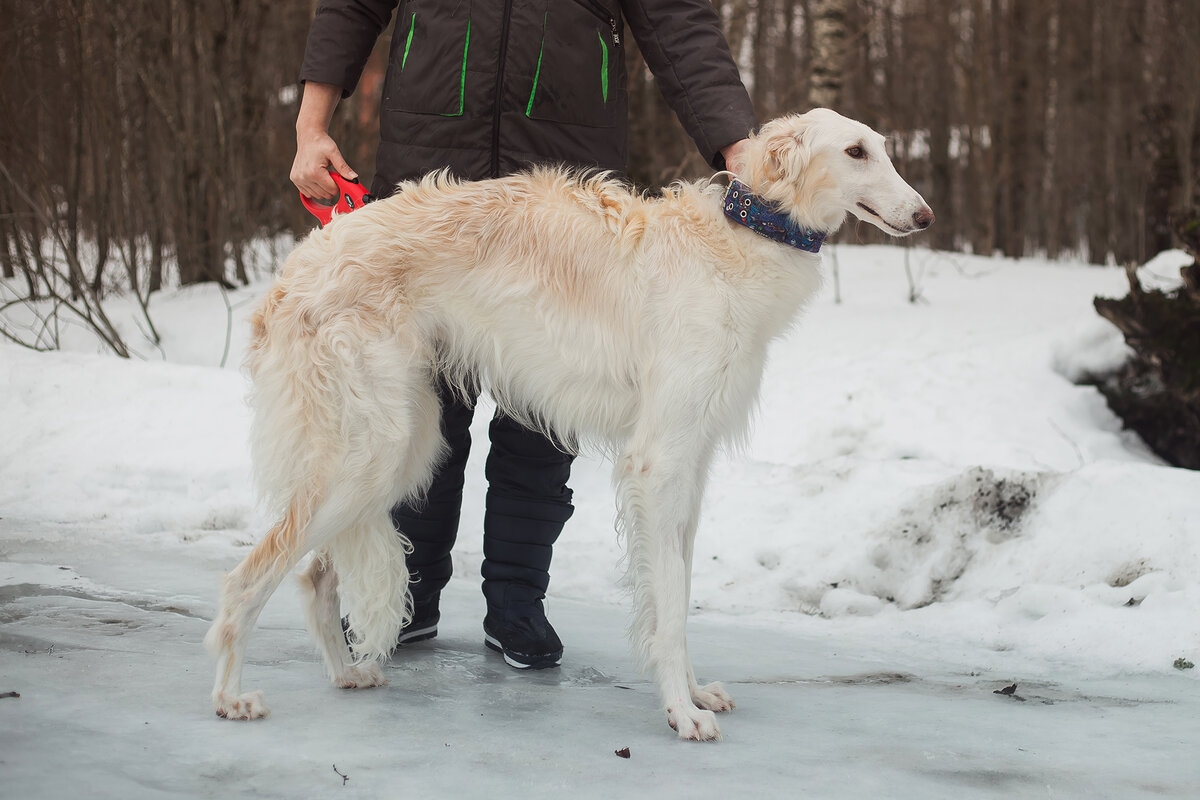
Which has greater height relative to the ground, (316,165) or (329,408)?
(316,165)

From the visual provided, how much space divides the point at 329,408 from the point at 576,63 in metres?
1.23

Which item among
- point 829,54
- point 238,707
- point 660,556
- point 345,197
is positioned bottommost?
point 238,707

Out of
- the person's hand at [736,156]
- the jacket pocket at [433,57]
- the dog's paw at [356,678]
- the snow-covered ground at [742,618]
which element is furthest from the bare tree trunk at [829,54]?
the dog's paw at [356,678]

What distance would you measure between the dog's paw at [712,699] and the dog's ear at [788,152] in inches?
52.8

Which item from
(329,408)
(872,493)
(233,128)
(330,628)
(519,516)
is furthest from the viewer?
(233,128)

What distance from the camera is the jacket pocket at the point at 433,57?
9.78 ft

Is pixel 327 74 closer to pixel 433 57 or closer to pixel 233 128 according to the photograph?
pixel 433 57

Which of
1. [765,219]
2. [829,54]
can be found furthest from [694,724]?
[829,54]

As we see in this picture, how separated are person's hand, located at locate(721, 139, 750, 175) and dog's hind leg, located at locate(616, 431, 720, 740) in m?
0.77

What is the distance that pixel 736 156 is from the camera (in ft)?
9.60

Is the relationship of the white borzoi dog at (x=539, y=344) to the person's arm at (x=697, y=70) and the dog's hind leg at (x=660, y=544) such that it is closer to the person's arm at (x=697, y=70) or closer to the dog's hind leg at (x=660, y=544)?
the dog's hind leg at (x=660, y=544)

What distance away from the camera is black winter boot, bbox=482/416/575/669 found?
327cm

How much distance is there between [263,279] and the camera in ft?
35.3

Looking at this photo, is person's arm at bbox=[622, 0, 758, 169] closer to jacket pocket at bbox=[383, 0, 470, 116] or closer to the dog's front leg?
jacket pocket at bbox=[383, 0, 470, 116]
